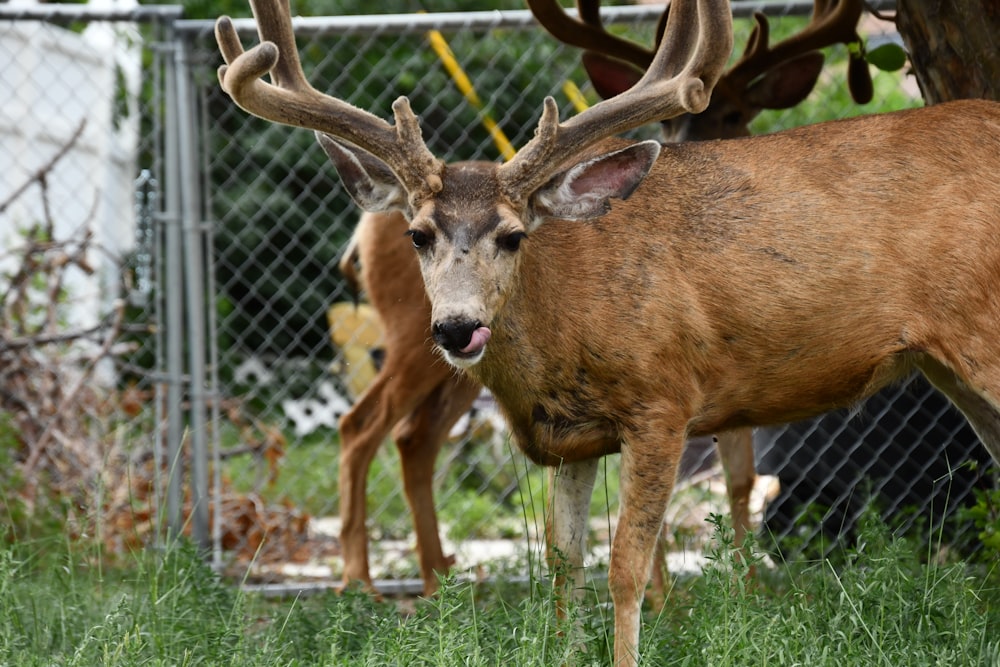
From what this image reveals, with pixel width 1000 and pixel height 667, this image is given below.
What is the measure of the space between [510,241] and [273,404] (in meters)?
4.64

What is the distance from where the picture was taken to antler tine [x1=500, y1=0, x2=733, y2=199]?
4188mm

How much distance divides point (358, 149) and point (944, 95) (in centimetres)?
228

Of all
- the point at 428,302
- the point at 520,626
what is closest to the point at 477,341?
the point at 520,626

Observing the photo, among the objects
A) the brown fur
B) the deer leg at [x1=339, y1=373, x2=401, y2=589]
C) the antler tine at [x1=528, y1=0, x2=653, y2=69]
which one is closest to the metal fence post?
the deer leg at [x1=339, y1=373, x2=401, y2=589]

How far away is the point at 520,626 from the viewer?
12.8 ft

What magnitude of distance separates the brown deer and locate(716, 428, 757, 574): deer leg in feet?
4.34

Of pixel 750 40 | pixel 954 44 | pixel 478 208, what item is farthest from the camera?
pixel 750 40

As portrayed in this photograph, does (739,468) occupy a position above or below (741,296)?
below

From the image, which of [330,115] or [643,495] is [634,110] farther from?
[643,495]

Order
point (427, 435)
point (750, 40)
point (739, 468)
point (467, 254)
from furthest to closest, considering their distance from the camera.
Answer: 1. point (750, 40)
2. point (427, 435)
3. point (739, 468)
4. point (467, 254)

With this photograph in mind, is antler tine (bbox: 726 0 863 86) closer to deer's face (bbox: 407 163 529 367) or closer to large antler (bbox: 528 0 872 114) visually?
large antler (bbox: 528 0 872 114)

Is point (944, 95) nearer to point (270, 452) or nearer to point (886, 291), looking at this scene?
point (886, 291)

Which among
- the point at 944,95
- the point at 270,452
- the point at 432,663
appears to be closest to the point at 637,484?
the point at 432,663

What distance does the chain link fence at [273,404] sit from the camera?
6305 millimetres
